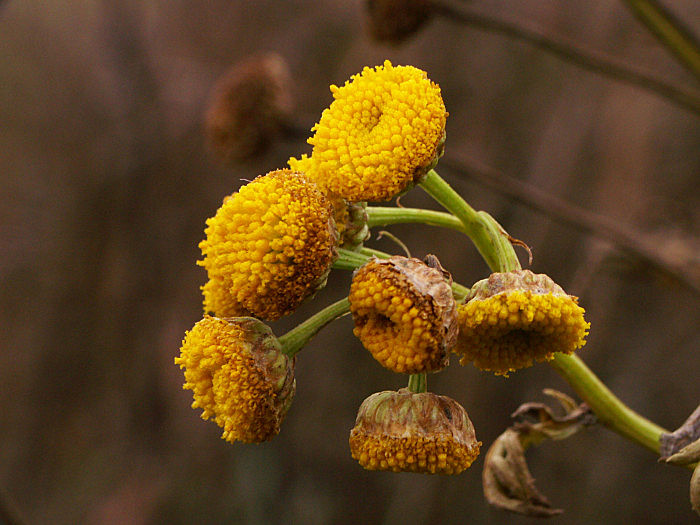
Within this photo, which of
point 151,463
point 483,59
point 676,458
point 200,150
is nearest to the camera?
point 676,458

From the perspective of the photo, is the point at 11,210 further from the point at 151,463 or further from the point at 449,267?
the point at 449,267

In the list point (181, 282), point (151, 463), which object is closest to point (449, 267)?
point (181, 282)

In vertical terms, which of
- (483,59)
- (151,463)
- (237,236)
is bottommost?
(151,463)

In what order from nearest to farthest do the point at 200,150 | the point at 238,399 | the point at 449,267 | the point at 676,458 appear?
the point at 238,399 < the point at 676,458 < the point at 449,267 < the point at 200,150

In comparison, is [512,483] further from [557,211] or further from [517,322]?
[557,211]

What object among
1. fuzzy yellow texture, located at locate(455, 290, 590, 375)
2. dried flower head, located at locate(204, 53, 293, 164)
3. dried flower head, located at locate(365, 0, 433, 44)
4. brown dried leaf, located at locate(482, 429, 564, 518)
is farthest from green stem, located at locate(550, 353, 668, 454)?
dried flower head, located at locate(204, 53, 293, 164)

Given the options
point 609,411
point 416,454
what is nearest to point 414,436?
point 416,454

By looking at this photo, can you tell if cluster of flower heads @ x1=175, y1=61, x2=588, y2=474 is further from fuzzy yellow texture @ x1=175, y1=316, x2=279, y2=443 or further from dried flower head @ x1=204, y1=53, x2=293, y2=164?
dried flower head @ x1=204, y1=53, x2=293, y2=164
